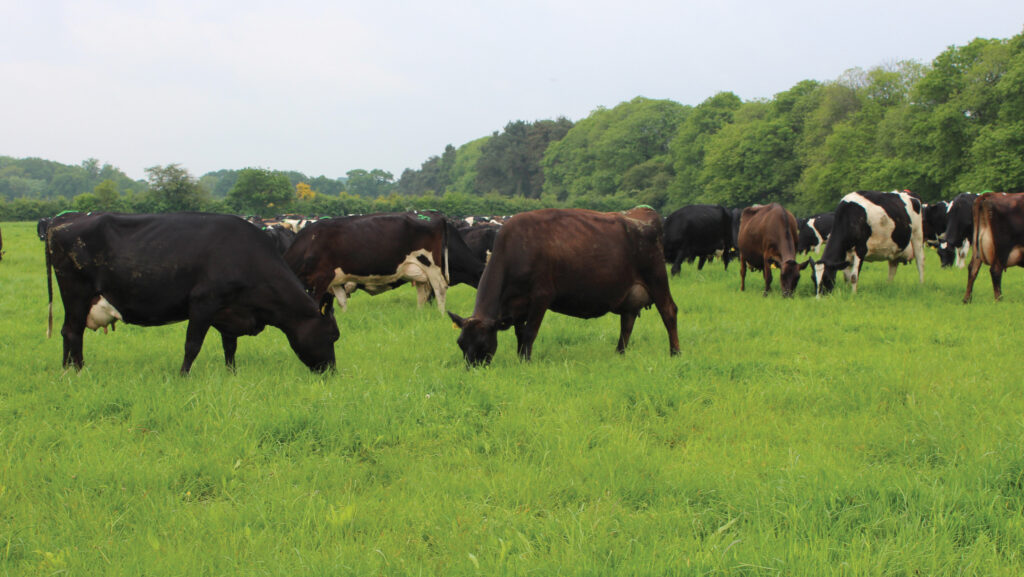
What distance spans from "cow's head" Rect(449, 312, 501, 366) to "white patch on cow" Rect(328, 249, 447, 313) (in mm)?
4668

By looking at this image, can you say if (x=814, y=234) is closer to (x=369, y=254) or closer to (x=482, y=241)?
(x=482, y=241)

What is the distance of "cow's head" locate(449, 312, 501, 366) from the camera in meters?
6.96

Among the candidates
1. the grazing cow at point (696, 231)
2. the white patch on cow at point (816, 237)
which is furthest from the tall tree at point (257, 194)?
the grazing cow at point (696, 231)

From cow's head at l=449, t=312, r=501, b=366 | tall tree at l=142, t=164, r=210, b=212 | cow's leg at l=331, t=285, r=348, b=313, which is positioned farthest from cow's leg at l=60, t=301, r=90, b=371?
tall tree at l=142, t=164, r=210, b=212

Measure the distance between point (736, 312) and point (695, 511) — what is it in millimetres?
7521

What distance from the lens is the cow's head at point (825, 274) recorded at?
40.1 ft

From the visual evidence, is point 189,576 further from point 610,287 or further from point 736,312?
point 736,312

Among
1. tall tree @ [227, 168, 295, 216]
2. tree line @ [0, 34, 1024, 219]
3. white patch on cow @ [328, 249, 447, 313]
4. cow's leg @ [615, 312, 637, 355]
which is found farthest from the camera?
tall tree @ [227, 168, 295, 216]

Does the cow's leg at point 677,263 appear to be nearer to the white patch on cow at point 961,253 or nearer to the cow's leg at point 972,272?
the cow's leg at point 972,272

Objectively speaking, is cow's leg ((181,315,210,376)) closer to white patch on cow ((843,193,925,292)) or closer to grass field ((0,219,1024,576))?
grass field ((0,219,1024,576))

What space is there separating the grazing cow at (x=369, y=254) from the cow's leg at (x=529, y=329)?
4374 mm

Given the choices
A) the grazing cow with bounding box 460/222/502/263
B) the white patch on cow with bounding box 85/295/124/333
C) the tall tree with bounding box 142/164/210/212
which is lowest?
the white patch on cow with bounding box 85/295/124/333

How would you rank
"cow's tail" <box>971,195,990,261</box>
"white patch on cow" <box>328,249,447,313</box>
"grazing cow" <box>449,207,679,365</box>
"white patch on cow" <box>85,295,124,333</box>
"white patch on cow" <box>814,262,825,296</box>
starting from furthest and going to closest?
"white patch on cow" <box>814,262,825,296</box>, "white patch on cow" <box>328,249,447,313</box>, "cow's tail" <box>971,195,990,261</box>, "grazing cow" <box>449,207,679,365</box>, "white patch on cow" <box>85,295,124,333</box>

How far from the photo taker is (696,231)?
16734mm
